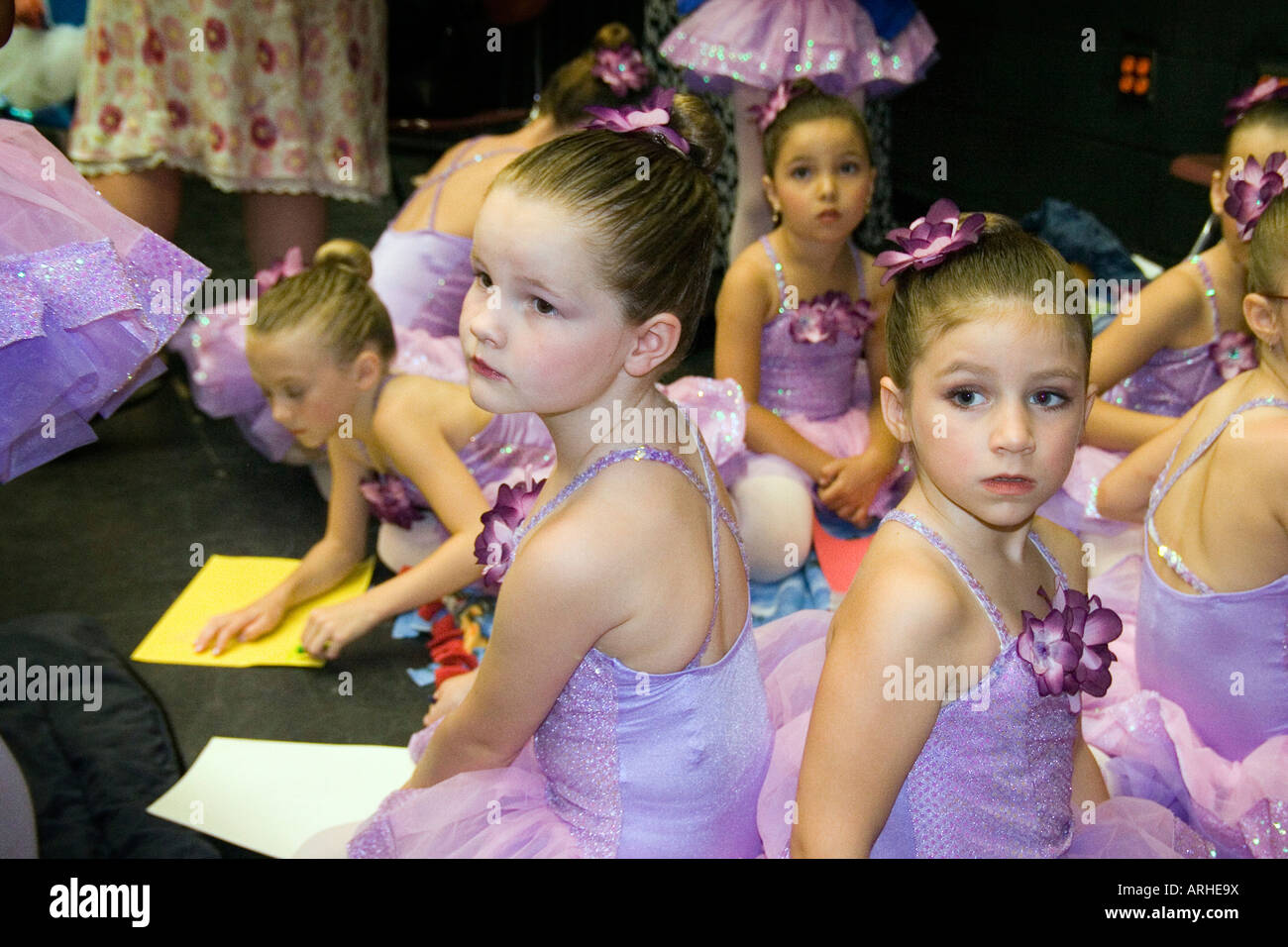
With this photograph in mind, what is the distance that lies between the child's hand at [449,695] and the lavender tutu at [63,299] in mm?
715

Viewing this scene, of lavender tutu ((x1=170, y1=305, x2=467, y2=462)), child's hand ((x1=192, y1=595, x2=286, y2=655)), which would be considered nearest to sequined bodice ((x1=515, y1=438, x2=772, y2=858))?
child's hand ((x1=192, y1=595, x2=286, y2=655))

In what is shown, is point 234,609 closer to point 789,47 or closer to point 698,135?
point 698,135

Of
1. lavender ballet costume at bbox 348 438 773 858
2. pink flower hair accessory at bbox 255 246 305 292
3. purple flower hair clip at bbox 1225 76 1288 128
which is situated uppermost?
purple flower hair clip at bbox 1225 76 1288 128

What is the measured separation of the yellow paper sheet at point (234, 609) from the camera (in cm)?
Result: 212

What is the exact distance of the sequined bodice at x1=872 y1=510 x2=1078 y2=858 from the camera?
1200 mm

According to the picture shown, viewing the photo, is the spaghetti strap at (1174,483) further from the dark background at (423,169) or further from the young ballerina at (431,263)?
the young ballerina at (431,263)

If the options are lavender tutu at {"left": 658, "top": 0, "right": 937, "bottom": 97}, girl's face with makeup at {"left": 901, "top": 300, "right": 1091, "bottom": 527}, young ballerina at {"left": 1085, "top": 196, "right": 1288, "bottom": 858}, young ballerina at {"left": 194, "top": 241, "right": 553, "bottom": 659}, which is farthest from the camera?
lavender tutu at {"left": 658, "top": 0, "right": 937, "bottom": 97}

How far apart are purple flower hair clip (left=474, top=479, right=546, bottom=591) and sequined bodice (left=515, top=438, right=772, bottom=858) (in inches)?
0.8

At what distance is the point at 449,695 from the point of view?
1.91 meters

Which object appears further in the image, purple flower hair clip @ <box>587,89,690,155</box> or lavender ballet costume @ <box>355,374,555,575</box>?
lavender ballet costume @ <box>355,374,555,575</box>

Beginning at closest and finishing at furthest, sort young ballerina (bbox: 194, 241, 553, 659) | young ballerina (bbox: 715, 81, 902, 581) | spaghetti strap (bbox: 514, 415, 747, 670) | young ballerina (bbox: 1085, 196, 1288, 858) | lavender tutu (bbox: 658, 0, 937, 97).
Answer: spaghetti strap (bbox: 514, 415, 747, 670), young ballerina (bbox: 1085, 196, 1288, 858), young ballerina (bbox: 194, 241, 553, 659), young ballerina (bbox: 715, 81, 902, 581), lavender tutu (bbox: 658, 0, 937, 97)

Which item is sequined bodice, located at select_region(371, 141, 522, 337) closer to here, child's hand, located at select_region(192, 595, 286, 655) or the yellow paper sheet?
the yellow paper sheet

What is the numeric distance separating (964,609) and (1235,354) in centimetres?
118
